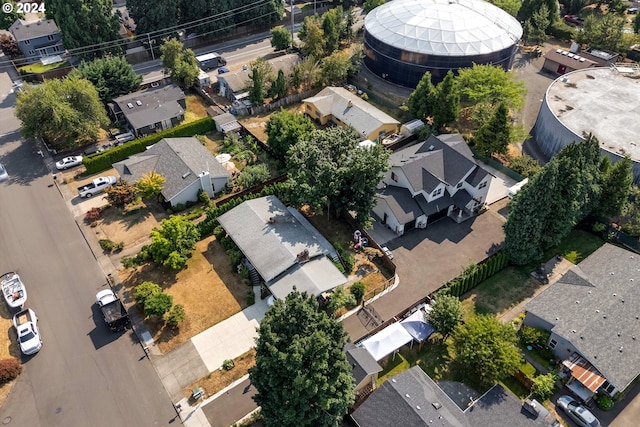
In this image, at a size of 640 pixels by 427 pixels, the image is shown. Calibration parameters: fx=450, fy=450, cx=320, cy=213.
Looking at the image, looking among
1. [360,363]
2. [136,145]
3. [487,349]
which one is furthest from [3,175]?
[487,349]

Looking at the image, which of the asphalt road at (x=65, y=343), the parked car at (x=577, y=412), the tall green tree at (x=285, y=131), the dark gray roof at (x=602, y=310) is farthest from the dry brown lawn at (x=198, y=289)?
the parked car at (x=577, y=412)

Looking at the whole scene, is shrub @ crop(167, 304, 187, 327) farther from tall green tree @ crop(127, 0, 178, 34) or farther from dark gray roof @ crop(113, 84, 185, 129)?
tall green tree @ crop(127, 0, 178, 34)

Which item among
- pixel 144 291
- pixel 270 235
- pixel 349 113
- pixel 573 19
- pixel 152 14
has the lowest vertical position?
pixel 144 291

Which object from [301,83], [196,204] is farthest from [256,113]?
[196,204]

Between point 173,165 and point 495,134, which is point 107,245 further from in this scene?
point 495,134

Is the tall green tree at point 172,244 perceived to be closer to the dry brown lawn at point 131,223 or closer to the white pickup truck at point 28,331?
the dry brown lawn at point 131,223

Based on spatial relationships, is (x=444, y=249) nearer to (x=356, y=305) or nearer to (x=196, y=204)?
(x=356, y=305)
